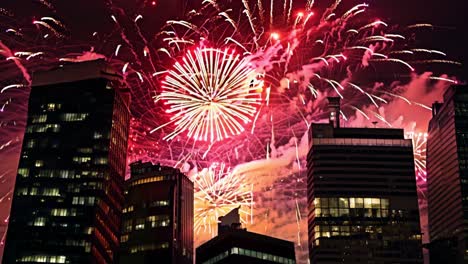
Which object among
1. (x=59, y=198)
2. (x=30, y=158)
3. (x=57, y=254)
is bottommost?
(x=57, y=254)

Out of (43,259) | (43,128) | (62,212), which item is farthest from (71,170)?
(43,259)

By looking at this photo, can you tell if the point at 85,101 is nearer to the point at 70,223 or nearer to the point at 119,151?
the point at 119,151

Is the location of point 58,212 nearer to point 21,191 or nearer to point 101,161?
point 21,191

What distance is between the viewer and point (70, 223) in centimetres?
17412

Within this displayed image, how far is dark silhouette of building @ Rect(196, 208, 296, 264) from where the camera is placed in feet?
444

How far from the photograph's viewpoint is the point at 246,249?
13638 cm

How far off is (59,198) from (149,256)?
36.0 m

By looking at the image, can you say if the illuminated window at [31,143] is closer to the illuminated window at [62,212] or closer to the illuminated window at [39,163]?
the illuminated window at [39,163]

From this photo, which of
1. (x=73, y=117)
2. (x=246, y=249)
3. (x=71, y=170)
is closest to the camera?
(x=246, y=249)

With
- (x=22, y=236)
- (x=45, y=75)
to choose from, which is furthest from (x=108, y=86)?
(x=22, y=236)

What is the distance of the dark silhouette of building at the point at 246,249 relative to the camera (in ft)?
444

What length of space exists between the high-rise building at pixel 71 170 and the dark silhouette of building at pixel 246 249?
44.3 m

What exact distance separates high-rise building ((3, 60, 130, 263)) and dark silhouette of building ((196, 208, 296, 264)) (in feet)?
145

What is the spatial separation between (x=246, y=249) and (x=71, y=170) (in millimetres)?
64167
